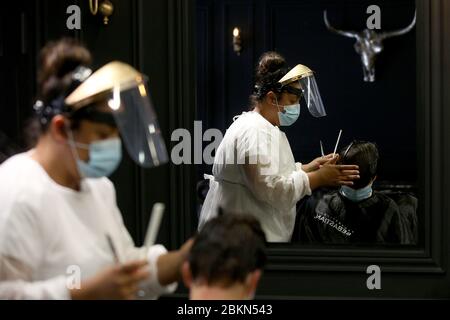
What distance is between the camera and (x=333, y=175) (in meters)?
1.85

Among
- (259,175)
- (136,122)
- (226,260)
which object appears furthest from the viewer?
(259,175)

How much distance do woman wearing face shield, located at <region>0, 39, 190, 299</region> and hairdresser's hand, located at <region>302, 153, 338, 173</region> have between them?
507 mm

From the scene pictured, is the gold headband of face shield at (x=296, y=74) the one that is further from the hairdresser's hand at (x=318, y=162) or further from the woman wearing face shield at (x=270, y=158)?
the hairdresser's hand at (x=318, y=162)

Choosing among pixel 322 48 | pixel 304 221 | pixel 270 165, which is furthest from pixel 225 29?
pixel 304 221

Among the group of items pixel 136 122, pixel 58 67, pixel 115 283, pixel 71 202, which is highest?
pixel 58 67

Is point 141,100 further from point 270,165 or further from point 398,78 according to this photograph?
point 398,78

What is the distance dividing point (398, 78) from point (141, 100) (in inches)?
29.5

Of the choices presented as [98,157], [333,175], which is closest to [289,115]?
[333,175]

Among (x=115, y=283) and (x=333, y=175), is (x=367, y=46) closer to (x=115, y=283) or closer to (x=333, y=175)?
(x=333, y=175)

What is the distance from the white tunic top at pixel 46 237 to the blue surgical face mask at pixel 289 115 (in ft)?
1.75

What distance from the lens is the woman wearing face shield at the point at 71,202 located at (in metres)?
1.34

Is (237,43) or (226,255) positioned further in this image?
(237,43)

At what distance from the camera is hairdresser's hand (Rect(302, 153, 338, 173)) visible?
70.5 inches

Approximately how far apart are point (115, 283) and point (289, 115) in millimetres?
660
